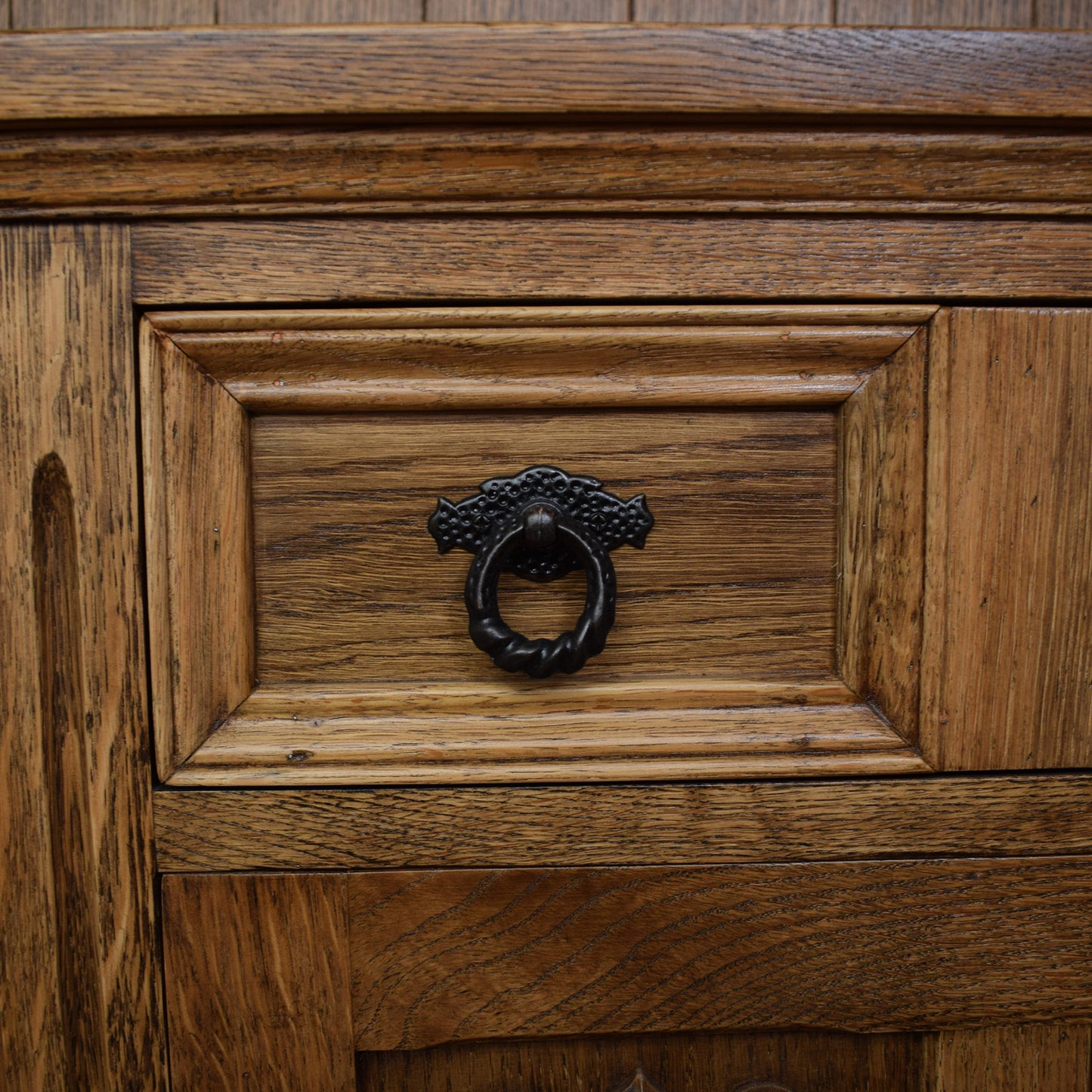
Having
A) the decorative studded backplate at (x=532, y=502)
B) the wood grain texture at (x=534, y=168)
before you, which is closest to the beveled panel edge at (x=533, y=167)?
the wood grain texture at (x=534, y=168)

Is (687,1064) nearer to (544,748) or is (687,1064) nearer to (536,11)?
(544,748)

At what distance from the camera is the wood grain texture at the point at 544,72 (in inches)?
9.9

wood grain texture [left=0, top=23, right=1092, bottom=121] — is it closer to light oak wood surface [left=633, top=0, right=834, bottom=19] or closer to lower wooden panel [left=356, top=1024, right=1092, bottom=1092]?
light oak wood surface [left=633, top=0, right=834, bottom=19]

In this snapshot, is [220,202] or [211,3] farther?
[211,3]

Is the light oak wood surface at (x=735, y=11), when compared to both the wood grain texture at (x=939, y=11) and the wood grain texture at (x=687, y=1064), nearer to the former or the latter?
the wood grain texture at (x=939, y=11)

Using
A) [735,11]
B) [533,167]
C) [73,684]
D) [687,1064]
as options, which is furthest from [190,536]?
[735,11]

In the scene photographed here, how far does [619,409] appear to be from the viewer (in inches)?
11.3

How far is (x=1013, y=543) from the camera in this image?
0.28 metres

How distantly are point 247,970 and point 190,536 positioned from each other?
17 centimetres

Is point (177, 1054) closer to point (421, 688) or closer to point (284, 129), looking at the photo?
point (421, 688)

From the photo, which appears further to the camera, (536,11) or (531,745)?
(536,11)

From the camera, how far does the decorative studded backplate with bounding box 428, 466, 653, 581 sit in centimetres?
29

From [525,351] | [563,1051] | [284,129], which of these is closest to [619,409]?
[525,351]

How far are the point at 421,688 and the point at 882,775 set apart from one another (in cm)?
19
